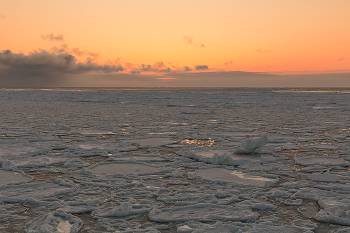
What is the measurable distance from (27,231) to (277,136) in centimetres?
551

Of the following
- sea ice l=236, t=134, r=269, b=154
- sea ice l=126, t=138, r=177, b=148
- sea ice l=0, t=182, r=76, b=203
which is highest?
sea ice l=236, t=134, r=269, b=154

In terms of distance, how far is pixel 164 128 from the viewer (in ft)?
26.3

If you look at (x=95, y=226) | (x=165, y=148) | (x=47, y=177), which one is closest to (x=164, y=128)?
(x=165, y=148)

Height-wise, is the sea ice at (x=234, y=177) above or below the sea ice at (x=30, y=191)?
below

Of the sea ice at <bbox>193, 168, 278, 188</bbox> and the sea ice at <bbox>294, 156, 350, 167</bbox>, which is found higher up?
the sea ice at <bbox>294, 156, 350, 167</bbox>

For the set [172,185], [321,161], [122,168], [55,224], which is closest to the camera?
[55,224]

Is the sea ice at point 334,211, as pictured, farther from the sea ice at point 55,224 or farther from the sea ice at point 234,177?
the sea ice at point 55,224

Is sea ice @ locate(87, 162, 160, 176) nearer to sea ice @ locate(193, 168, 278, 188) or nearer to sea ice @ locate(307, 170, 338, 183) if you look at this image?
sea ice @ locate(193, 168, 278, 188)

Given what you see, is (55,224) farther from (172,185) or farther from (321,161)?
(321,161)

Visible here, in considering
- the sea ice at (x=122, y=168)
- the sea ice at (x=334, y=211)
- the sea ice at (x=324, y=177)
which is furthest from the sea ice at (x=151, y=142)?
the sea ice at (x=334, y=211)

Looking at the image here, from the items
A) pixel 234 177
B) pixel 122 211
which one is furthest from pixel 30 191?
pixel 234 177

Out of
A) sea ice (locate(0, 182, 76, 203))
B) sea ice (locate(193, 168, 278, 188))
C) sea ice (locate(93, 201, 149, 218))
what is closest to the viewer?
sea ice (locate(93, 201, 149, 218))

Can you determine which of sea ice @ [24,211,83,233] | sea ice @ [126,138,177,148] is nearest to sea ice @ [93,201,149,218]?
sea ice @ [24,211,83,233]

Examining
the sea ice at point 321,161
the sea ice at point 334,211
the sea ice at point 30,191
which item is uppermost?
the sea ice at point 30,191
